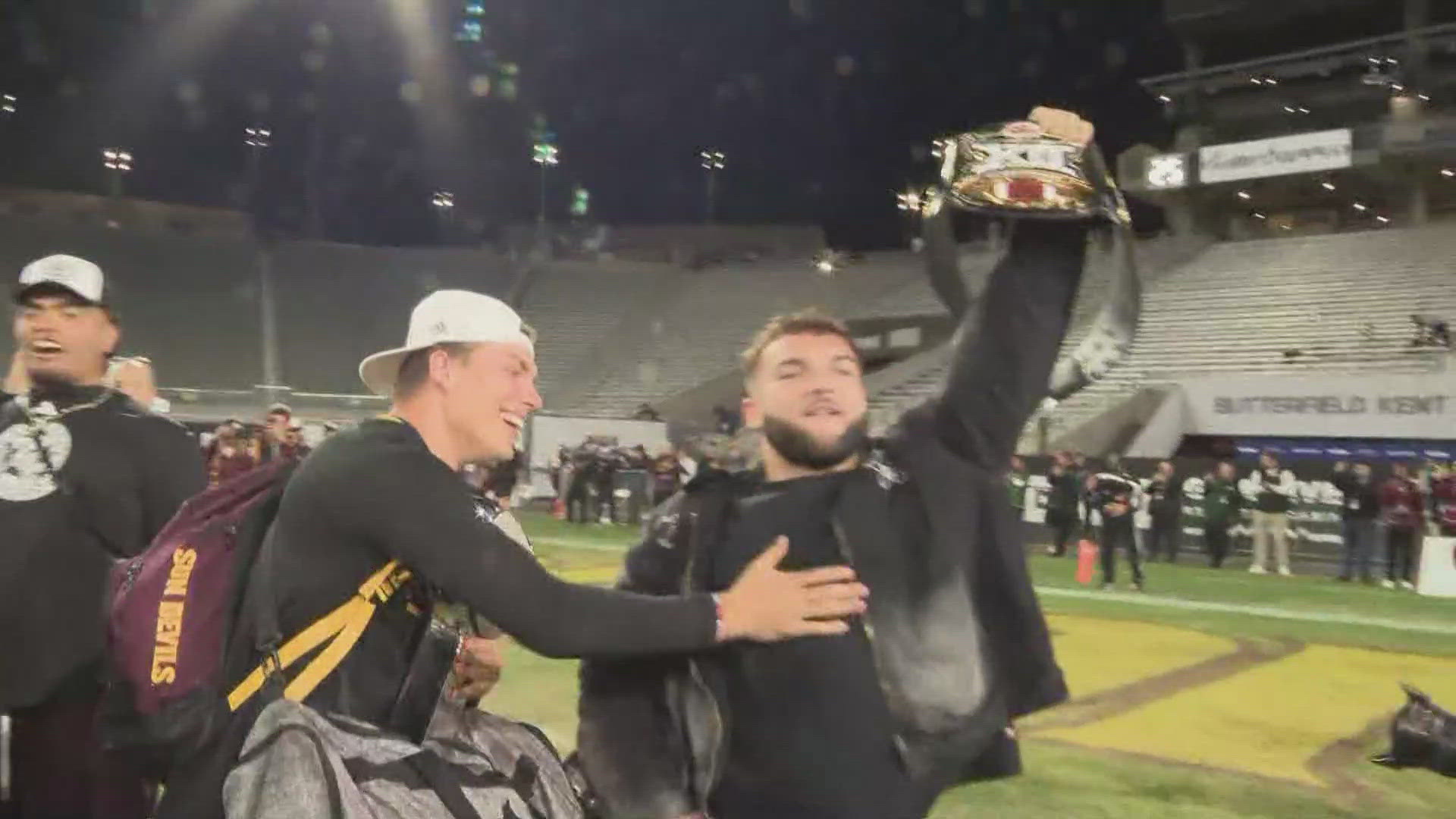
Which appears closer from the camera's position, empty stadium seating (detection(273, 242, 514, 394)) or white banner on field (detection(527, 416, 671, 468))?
white banner on field (detection(527, 416, 671, 468))

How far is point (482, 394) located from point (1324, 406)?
23734mm

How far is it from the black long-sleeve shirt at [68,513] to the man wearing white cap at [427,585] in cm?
135

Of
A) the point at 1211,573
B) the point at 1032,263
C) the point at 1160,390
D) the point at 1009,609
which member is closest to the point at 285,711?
the point at 1009,609

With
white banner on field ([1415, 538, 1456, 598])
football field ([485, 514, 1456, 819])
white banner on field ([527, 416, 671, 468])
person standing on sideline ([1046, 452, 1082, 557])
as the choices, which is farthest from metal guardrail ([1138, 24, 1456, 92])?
football field ([485, 514, 1456, 819])

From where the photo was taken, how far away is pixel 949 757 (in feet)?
7.32

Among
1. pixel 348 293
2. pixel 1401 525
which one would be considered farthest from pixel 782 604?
pixel 348 293

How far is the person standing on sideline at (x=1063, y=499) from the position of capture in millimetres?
18047

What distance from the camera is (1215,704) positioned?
26.2 ft

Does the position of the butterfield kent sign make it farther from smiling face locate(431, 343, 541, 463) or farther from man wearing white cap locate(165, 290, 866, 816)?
smiling face locate(431, 343, 541, 463)

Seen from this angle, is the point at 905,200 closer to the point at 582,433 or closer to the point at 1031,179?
the point at 582,433

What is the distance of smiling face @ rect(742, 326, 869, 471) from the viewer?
7.58ft

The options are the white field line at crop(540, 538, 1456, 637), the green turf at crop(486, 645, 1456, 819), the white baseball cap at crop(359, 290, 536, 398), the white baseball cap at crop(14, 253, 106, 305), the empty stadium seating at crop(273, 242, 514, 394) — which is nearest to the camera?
the white baseball cap at crop(359, 290, 536, 398)

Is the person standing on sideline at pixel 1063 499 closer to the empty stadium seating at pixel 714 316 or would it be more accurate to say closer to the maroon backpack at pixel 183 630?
the maroon backpack at pixel 183 630

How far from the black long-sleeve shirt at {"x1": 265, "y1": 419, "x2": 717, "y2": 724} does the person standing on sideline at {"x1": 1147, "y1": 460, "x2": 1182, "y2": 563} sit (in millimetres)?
17526
